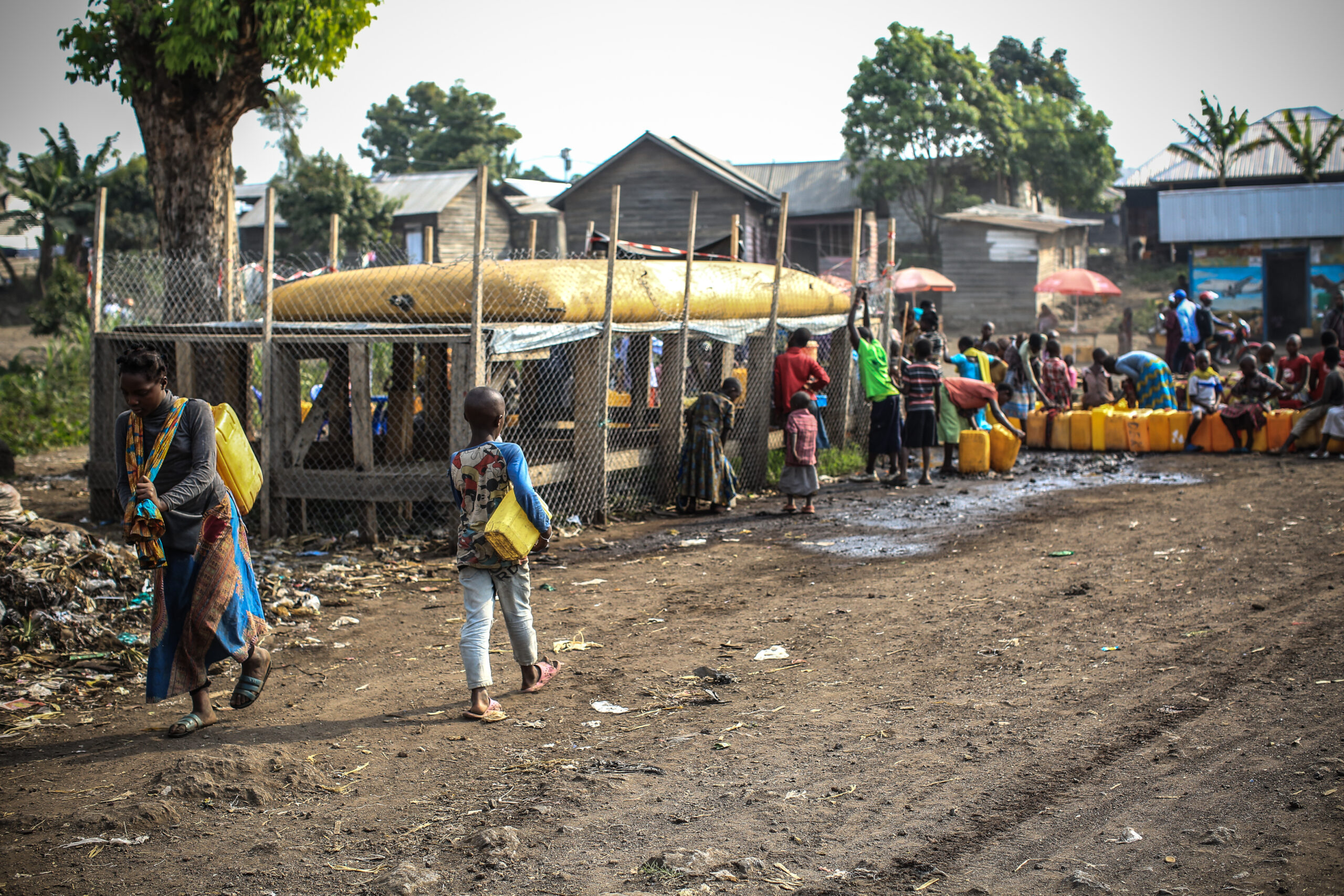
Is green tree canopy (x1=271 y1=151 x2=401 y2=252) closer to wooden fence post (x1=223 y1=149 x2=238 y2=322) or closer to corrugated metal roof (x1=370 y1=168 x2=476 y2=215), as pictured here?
corrugated metal roof (x1=370 y1=168 x2=476 y2=215)

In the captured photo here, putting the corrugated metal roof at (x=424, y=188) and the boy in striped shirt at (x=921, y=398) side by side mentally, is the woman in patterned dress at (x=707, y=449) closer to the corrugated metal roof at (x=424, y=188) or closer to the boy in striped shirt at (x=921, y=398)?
the boy in striped shirt at (x=921, y=398)

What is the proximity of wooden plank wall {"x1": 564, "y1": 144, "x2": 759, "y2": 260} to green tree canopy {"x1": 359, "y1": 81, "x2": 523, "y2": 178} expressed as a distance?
12.2m

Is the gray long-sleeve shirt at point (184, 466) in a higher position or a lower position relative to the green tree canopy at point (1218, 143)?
lower

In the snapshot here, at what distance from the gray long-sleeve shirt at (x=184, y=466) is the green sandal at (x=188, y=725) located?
791 mm

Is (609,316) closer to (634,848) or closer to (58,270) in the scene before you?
(634,848)

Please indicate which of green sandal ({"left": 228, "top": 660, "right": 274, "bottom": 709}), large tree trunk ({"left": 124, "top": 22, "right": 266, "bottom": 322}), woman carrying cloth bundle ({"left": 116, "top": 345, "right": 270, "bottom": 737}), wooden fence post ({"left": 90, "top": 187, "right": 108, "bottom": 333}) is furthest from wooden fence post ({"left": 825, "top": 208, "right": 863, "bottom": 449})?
woman carrying cloth bundle ({"left": 116, "top": 345, "right": 270, "bottom": 737})

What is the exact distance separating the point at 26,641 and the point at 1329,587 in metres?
7.95

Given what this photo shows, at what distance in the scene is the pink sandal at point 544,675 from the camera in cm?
530

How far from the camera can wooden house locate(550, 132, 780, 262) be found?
31.9 m

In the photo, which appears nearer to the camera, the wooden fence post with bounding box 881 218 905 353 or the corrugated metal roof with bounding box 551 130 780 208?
the wooden fence post with bounding box 881 218 905 353

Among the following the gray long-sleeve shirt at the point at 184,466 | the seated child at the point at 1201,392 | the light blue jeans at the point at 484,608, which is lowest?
the light blue jeans at the point at 484,608

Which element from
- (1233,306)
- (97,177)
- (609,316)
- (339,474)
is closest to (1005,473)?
(609,316)

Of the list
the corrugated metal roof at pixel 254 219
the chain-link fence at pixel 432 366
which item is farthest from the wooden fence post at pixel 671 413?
the corrugated metal roof at pixel 254 219

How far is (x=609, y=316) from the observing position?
9289mm
